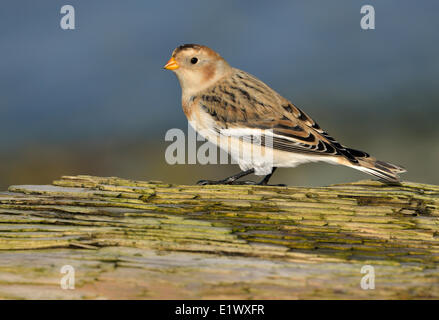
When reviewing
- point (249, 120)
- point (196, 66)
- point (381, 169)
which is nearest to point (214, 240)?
point (381, 169)

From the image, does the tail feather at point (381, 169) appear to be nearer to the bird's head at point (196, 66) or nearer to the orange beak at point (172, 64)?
the bird's head at point (196, 66)

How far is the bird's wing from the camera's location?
14.7 ft

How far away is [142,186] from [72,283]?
130 cm

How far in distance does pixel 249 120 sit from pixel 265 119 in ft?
0.43

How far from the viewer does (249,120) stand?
15.0ft

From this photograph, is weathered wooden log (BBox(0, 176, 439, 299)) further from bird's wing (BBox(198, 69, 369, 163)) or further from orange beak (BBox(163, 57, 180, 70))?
orange beak (BBox(163, 57, 180, 70))

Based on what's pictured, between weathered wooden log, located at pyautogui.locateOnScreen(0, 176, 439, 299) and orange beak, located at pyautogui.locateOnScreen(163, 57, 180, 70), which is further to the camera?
orange beak, located at pyautogui.locateOnScreen(163, 57, 180, 70)

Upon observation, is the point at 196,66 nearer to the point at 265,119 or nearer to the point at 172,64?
the point at 172,64

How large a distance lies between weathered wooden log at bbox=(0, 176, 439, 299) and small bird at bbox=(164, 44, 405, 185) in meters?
1.09

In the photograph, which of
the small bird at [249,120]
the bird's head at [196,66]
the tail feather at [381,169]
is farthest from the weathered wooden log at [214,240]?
the bird's head at [196,66]

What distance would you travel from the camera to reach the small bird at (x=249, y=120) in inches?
176

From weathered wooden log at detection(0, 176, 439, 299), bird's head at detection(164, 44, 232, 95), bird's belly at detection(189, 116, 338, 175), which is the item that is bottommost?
weathered wooden log at detection(0, 176, 439, 299)

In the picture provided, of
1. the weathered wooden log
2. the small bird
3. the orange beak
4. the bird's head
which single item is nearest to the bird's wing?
the small bird
